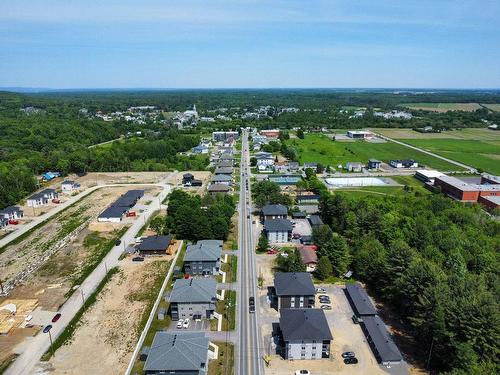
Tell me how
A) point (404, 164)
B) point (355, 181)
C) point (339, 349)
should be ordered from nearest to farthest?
1. point (339, 349)
2. point (355, 181)
3. point (404, 164)

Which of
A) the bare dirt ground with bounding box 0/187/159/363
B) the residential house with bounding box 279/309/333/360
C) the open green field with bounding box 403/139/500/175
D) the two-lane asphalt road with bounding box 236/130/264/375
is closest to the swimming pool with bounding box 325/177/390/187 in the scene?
the two-lane asphalt road with bounding box 236/130/264/375

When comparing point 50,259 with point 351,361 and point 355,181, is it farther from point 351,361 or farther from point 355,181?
point 355,181

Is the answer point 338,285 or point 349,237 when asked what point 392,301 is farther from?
point 349,237

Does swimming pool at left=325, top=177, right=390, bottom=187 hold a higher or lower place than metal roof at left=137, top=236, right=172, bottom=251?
higher

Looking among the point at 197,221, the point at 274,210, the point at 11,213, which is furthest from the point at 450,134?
the point at 11,213

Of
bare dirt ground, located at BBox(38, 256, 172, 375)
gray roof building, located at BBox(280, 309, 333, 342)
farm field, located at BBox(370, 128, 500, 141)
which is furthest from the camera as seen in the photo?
farm field, located at BBox(370, 128, 500, 141)

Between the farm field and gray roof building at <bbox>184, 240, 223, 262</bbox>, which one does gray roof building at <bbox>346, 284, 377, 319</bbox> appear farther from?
the farm field

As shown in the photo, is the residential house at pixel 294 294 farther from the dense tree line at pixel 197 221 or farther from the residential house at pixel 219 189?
the residential house at pixel 219 189
